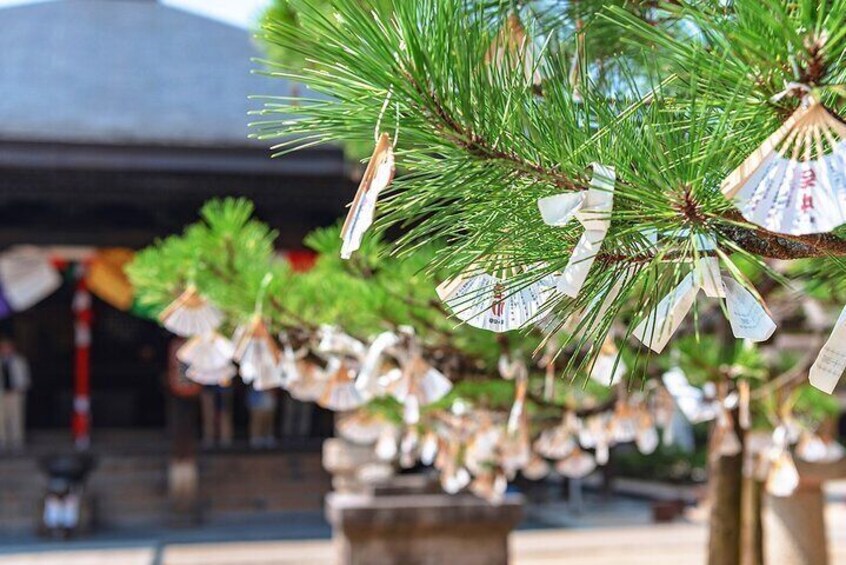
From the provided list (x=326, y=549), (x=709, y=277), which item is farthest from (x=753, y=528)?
(x=326, y=549)

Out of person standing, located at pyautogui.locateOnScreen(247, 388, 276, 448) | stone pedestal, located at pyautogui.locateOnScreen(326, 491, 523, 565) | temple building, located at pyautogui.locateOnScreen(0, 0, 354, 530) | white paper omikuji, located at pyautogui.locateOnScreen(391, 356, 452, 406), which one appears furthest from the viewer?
person standing, located at pyautogui.locateOnScreen(247, 388, 276, 448)

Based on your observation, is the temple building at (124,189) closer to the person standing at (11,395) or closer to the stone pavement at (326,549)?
the person standing at (11,395)

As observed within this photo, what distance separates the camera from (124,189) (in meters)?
10.3

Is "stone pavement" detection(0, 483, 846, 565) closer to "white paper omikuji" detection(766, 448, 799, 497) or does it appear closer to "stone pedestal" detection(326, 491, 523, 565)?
"stone pedestal" detection(326, 491, 523, 565)

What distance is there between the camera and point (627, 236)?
1229 millimetres

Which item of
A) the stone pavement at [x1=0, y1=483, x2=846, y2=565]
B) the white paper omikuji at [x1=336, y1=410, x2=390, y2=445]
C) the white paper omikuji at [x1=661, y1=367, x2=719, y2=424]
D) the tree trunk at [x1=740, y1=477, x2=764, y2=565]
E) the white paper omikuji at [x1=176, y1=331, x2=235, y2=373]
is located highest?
the white paper omikuji at [x1=176, y1=331, x2=235, y2=373]

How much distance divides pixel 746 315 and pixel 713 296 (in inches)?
1.8

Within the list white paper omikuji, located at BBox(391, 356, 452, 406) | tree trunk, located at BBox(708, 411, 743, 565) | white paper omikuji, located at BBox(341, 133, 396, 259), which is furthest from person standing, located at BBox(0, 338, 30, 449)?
white paper omikuji, located at BBox(341, 133, 396, 259)

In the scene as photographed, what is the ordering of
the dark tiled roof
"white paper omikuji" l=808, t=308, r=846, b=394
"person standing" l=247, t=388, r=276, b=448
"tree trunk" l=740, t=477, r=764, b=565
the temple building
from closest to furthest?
"white paper omikuji" l=808, t=308, r=846, b=394
"tree trunk" l=740, t=477, r=764, b=565
the temple building
the dark tiled roof
"person standing" l=247, t=388, r=276, b=448

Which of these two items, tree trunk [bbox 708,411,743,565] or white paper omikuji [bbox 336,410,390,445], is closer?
tree trunk [bbox 708,411,743,565]

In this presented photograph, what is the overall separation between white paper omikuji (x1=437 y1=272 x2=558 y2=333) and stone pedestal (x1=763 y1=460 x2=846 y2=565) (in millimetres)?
3772

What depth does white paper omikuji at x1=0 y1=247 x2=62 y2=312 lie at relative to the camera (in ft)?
35.9

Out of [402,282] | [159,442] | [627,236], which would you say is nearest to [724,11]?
[627,236]

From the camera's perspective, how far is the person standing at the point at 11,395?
1216 cm
